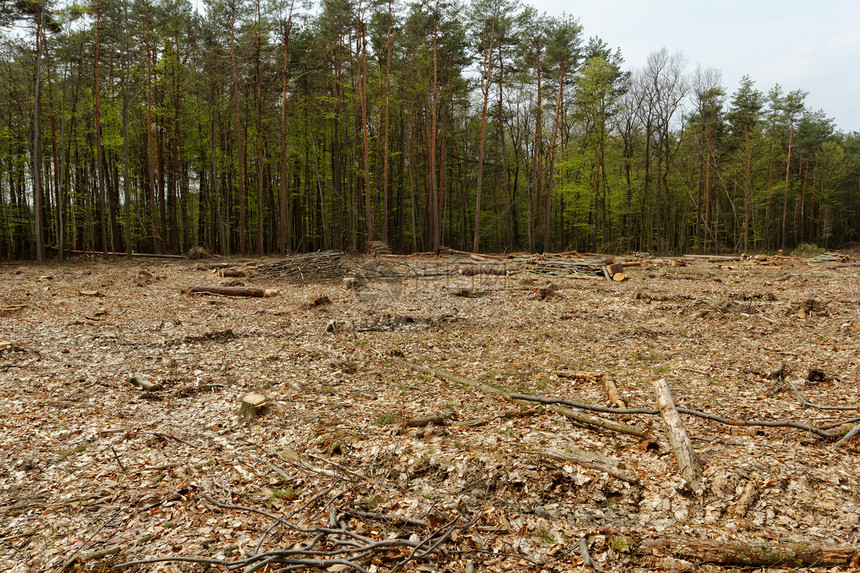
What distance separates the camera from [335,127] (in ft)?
91.8

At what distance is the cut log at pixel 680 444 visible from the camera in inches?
135

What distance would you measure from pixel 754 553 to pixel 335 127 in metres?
29.4

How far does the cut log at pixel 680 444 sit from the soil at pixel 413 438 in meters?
0.08

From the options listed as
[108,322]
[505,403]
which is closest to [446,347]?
[505,403]

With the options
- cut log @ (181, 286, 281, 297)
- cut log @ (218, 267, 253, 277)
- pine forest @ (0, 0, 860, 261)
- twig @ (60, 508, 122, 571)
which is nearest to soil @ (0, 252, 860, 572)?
twig @ (60, 508, 122, 571)

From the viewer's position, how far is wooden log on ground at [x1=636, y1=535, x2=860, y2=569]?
2486mm

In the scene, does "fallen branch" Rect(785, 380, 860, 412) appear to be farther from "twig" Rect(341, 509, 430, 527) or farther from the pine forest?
the pine forest

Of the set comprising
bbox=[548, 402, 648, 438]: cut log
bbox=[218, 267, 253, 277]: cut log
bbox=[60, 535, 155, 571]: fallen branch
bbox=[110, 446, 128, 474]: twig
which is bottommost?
bbox=[60, 535, 155, 571]: fallen branch

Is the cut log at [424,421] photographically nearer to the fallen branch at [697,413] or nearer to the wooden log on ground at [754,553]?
the fallen branch at [697,413]

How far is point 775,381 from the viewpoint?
5.64 metres

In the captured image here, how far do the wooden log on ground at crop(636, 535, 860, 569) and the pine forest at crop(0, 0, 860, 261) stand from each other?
73.0 feet

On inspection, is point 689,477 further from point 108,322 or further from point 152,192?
point 152,192

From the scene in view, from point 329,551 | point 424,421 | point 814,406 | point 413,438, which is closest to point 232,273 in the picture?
point 424,421

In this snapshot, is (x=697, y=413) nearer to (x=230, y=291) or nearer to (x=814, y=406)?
(x=814, y=406)
